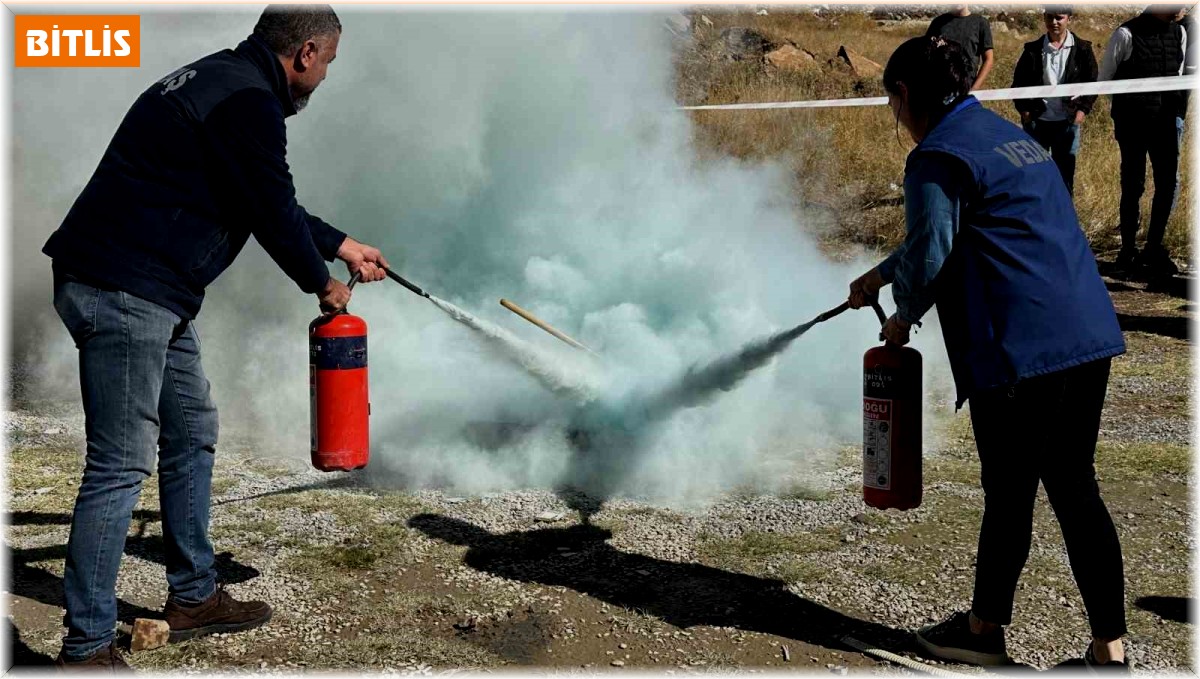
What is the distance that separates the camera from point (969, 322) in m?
2.98

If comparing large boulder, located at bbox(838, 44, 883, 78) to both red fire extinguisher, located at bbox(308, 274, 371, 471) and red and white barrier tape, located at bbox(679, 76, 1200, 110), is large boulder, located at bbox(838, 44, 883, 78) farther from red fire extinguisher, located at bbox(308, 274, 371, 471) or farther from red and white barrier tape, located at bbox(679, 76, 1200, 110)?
red fire extinguisher, located at bbox(308, 274, 371, 471)

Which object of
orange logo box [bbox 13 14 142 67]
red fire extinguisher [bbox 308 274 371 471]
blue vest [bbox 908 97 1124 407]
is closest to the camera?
blue vest [bbox 908 97 1124 407]

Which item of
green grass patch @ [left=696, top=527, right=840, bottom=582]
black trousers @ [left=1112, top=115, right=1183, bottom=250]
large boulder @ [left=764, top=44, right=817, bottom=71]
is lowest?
green grass patch @ [left=696, top=527, right=840, bottom=582]

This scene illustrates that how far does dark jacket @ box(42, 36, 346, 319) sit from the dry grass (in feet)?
23.8

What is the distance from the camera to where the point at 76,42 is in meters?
7.73

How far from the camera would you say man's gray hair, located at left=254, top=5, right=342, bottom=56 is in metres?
3.22

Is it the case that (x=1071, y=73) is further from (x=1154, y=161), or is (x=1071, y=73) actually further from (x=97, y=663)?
(x=97, y=663)

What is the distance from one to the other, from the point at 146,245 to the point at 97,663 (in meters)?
1.18

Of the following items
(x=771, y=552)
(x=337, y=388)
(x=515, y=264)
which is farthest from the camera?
(x=515, y=264)

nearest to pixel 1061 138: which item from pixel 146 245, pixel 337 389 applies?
pixel 337 389

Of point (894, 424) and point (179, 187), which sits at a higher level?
point (179, 187)

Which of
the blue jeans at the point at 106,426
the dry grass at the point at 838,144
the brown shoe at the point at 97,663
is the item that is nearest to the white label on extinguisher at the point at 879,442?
the blue jeans at the point at 106,426

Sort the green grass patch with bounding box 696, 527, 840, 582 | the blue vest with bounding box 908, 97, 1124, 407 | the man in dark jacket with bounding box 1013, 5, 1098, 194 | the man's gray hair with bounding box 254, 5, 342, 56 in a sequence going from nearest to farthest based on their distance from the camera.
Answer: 1. the blue vest with bounding box 908, 97, 1124, 407
2. the man's gray hair with bounding box 254, 5, 342, 56
3. the green grass patch with bounding box 696, 527, 840, 582
4. the man in dark jacket with bounding box 1013, 5, 1098, 194

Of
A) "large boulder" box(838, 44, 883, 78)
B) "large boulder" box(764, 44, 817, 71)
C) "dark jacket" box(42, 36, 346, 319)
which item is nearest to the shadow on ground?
"dark jacket" box(42, 36, 346, 319)
